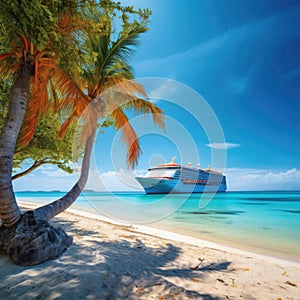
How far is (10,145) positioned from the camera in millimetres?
3117

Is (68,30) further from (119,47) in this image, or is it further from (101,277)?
(101,277)

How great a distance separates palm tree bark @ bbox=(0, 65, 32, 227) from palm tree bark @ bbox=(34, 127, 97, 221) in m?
0.42

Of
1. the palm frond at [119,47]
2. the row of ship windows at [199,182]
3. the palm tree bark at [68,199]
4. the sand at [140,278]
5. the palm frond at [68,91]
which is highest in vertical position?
the palm frond at [119,47]

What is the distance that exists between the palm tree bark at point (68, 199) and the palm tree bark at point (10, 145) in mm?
420

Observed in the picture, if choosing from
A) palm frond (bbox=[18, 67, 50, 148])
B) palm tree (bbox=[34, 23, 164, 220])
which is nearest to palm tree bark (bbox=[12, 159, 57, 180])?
palm tree (bbox=[34, 23, 164, 220])

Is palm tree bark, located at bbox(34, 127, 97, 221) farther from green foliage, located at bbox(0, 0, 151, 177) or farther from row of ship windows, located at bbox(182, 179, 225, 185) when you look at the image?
row of ship windows, located at bbox(182, 179, 225, 185)

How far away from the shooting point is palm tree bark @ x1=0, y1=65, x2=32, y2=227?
119 inches

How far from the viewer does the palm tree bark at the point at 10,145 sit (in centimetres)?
301

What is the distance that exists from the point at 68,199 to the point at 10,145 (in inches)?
71.6

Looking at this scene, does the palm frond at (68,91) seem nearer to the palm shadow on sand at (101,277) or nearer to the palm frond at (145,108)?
the palm frond at (145,108)

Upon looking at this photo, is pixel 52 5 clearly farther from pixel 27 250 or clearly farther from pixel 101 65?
pixel 27 250

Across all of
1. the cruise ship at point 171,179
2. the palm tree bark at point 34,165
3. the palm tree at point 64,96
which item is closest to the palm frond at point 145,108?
the palm tree at point 64,96

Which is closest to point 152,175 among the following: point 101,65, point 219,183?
point 219,183

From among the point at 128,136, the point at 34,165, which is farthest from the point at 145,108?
the point at 34,165
